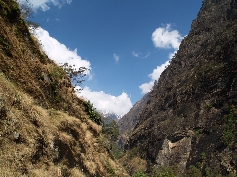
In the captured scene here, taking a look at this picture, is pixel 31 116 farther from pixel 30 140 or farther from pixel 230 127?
Result: pixel 230 127

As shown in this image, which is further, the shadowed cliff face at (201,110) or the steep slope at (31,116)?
the shadowed cliff face at (201,110)

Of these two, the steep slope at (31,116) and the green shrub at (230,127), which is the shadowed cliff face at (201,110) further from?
the steep slope at (31,116)

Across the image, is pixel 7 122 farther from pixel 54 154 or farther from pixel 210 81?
pixel 210 81

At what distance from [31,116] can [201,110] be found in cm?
9069

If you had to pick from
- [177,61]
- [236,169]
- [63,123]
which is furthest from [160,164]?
[63,123]

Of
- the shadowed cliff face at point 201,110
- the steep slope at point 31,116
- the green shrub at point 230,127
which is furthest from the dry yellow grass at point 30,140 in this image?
the green shrub at point 230,127

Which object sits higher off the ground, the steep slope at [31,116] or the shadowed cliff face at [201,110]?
the shadowed cliff face at [201,110]

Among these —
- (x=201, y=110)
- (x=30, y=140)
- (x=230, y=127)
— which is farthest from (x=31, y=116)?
(x=201, y=110)

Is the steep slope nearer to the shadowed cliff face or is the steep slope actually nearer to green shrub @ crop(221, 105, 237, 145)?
green shrub @ crop(221, 105, 237, 145)

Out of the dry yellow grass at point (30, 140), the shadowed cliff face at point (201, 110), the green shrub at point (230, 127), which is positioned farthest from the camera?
the shadowed cliff face at point (201, 110)

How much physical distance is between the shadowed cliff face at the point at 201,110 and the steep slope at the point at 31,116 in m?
66.7

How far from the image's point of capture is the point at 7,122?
313 inches

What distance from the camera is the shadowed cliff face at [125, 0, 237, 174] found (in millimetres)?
81062

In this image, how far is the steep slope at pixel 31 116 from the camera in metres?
7.88
